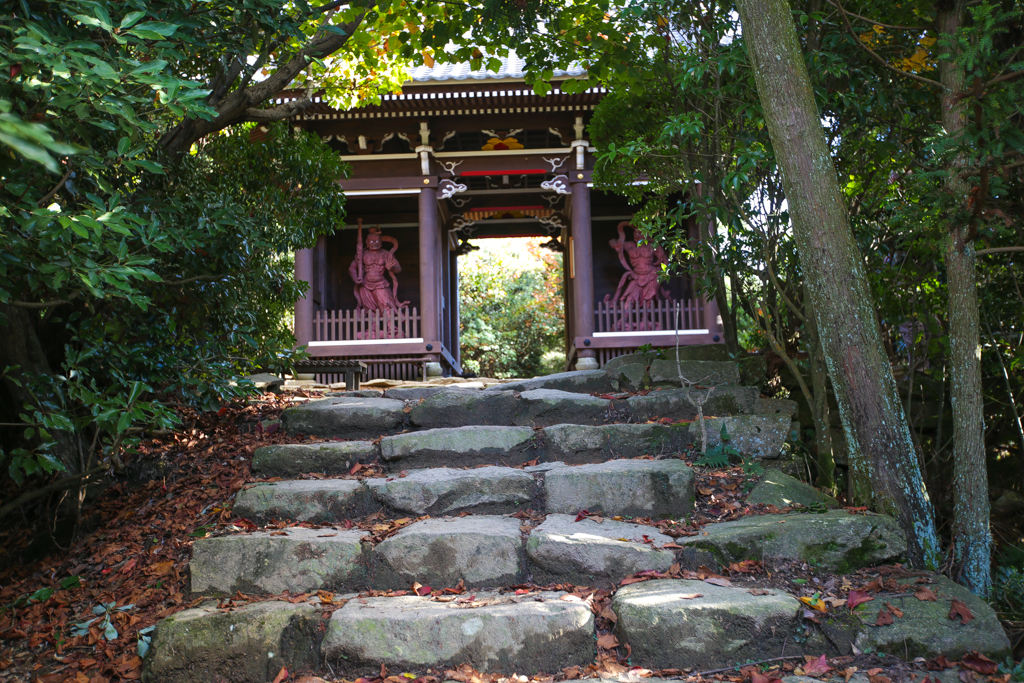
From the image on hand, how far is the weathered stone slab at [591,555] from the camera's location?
2.86m

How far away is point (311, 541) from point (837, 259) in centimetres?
264

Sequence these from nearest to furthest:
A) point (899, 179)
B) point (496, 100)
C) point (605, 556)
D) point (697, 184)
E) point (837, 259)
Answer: point (605, 556) → point (837, 259) → point (899, 179) → point (697, 184) → point (496, 100)

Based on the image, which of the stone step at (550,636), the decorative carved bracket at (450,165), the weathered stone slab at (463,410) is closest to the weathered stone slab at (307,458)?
the weathered stone slab at (463,410)

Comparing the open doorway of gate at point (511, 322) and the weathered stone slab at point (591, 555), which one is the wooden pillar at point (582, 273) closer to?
the weathered stone slab at point (591, 555)

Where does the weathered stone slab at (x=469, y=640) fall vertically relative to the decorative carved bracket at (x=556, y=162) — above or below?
below

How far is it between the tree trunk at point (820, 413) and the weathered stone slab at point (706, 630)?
190 centimetres

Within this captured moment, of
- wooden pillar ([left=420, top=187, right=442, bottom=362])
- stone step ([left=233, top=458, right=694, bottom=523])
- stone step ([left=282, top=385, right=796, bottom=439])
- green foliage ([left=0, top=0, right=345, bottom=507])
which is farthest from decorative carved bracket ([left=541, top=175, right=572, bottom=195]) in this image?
stone step ([left=233, top=458, right=694, bottom=523])

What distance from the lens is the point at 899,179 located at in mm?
4480

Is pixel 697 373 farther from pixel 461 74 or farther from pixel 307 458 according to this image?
pixel 461 74

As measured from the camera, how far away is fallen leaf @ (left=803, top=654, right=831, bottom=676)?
2.29m

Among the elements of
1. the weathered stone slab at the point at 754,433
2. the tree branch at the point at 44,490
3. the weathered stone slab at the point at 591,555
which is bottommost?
the weathered stone slab at the point at 591,555

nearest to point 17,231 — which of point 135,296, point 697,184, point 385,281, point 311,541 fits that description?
point 135,296

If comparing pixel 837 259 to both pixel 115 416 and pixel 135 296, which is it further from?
pixel 115 416

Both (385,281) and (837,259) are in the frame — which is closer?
(837,259)
